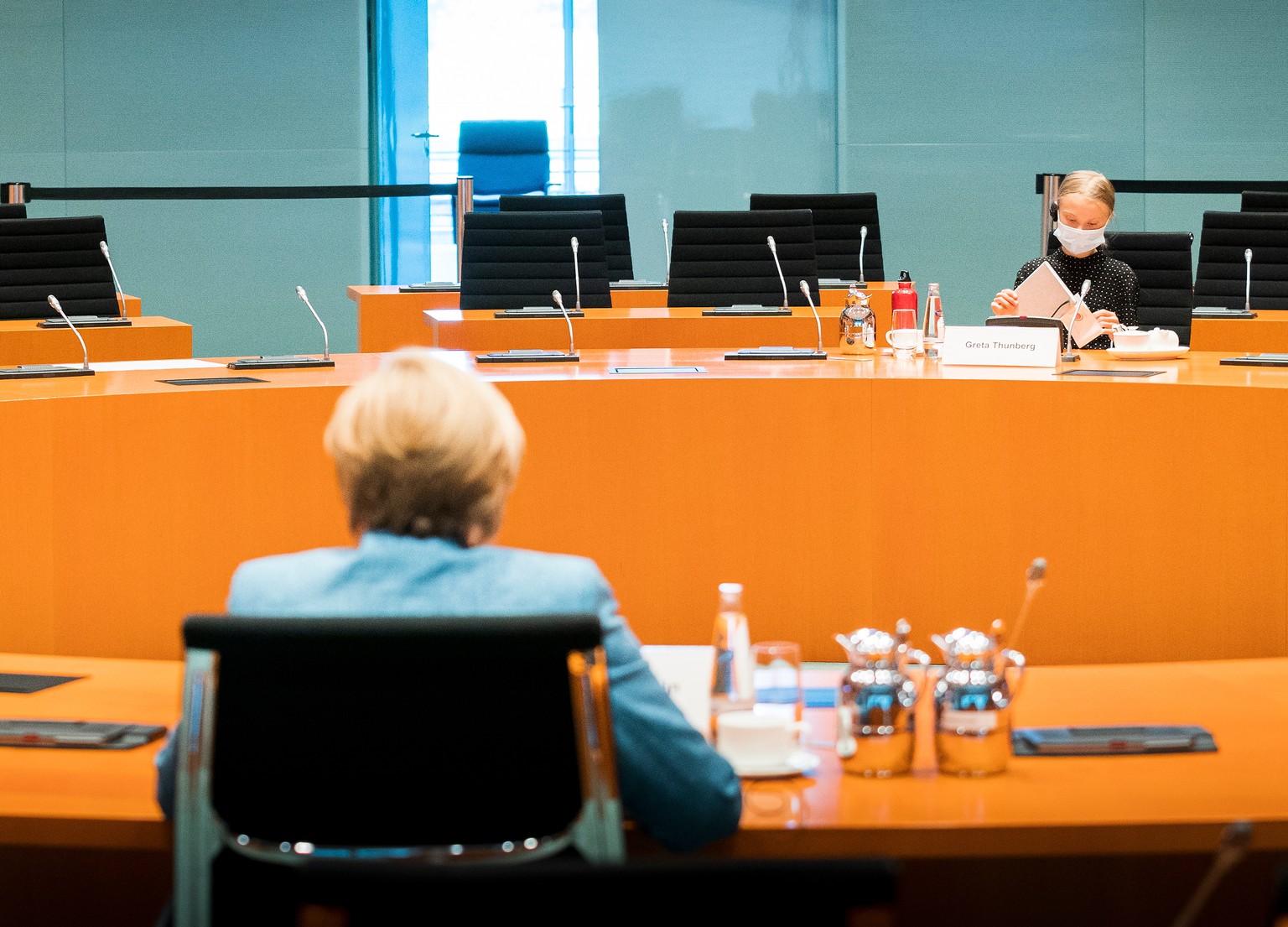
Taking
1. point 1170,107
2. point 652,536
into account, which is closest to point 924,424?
point 652,536

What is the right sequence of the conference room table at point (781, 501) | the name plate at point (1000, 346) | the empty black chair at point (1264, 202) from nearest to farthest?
the conference room table at point (781, 501)
the name plate at point (1000, 346)
the empty black chair at point (1264, 202)

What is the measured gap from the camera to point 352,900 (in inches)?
32.9

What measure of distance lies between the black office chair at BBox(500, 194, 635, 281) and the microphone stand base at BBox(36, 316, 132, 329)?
6.53 ft

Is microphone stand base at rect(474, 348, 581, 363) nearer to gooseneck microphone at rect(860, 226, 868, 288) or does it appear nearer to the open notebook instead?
the open notebook

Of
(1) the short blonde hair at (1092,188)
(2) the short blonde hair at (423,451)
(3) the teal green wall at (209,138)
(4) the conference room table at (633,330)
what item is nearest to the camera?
(2) the short blonde hair at (423,451)

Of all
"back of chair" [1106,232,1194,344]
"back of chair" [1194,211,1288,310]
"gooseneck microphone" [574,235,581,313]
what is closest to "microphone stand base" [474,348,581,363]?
"gooseneck microphone" [574,235,581,313]

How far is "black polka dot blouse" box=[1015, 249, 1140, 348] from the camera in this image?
14.5 ft

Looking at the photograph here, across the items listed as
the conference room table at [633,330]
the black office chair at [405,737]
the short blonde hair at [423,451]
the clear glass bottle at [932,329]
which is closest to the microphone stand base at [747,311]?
the conference room table at [633,330]

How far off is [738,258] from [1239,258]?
1.84 metres

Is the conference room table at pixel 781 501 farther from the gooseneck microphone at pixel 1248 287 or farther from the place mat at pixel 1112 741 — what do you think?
the gooseneck microphone at pixel 1248 287

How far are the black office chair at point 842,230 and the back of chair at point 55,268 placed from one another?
256cm

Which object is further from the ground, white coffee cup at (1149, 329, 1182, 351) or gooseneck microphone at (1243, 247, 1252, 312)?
gooseneck microphone at (1243, 247, 1252, 312)

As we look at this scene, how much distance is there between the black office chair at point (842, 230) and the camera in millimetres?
6375

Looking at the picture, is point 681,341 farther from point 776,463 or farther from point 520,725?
point 520,725
